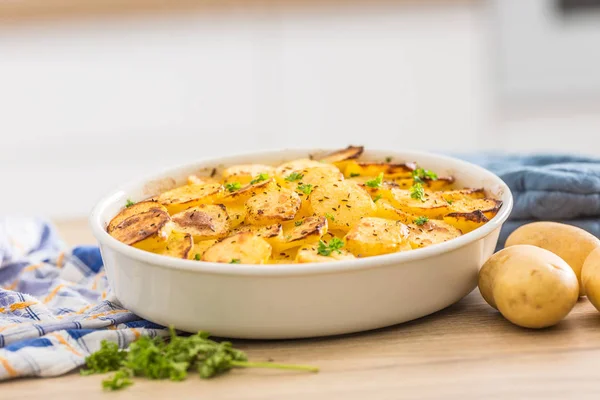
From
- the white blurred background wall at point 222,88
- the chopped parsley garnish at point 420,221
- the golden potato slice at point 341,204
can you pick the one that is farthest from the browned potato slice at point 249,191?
the white blurred background wall at point 222,88

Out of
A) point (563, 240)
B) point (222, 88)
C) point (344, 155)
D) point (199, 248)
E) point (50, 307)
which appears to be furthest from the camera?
point (222, 88)

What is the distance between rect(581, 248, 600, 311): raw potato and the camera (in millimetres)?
1592

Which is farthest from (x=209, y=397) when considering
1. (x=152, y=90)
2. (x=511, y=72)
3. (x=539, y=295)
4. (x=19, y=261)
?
(x=511, y=72)

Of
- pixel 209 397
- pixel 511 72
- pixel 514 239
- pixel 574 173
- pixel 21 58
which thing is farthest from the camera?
pixel 511 72

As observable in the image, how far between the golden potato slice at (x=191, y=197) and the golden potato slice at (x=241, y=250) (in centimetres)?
26

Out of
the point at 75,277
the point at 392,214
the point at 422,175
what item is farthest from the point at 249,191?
the point at 75,277

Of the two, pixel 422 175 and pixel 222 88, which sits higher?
pixel 422 175

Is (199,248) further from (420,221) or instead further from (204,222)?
(420,221)

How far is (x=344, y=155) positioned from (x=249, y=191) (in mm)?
390

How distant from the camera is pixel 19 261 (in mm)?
2125

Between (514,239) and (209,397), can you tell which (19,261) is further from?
(514,239)

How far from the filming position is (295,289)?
147cm

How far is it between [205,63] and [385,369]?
3.02 meters

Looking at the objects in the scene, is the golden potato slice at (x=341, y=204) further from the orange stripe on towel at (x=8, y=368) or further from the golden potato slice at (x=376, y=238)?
the orange stripe on towel at (x=8, y=368)
